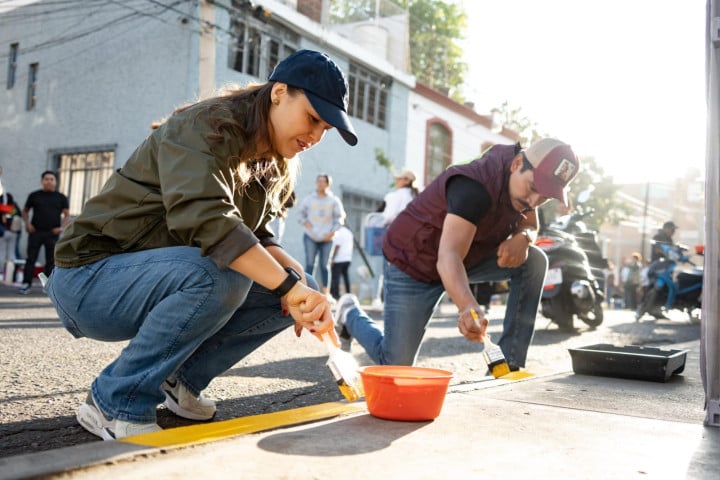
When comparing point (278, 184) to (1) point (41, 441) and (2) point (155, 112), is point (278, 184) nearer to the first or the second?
(1) point (41, 441)

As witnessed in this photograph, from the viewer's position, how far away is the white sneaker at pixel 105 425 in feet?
7.68

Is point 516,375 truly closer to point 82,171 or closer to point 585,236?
point 585,236

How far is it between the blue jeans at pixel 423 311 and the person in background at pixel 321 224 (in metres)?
5.33

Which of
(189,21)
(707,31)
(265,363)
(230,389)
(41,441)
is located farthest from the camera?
(189,21)

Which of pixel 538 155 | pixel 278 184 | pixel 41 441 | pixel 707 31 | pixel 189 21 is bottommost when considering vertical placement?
pixel 41 441

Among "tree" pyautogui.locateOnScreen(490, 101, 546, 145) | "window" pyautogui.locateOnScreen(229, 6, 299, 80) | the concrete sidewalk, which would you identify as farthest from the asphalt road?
"tree" pyautogui.locateOnScreen(490, 101, 546, 145)

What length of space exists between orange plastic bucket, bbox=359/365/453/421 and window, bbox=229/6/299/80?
1274cm

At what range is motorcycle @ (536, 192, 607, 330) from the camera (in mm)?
7703

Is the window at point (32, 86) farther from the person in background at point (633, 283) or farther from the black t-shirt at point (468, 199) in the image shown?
the person in background at point (633, 283)

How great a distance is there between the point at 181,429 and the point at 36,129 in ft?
52.7

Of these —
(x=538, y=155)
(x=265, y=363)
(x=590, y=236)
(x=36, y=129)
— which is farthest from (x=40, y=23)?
(x=538, y=155)

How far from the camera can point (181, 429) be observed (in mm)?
2305

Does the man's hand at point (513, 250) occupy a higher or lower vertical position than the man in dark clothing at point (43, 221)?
lower

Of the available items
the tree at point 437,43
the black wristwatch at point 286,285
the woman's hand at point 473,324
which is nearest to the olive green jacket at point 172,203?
the black wristwatch at point 286,285
